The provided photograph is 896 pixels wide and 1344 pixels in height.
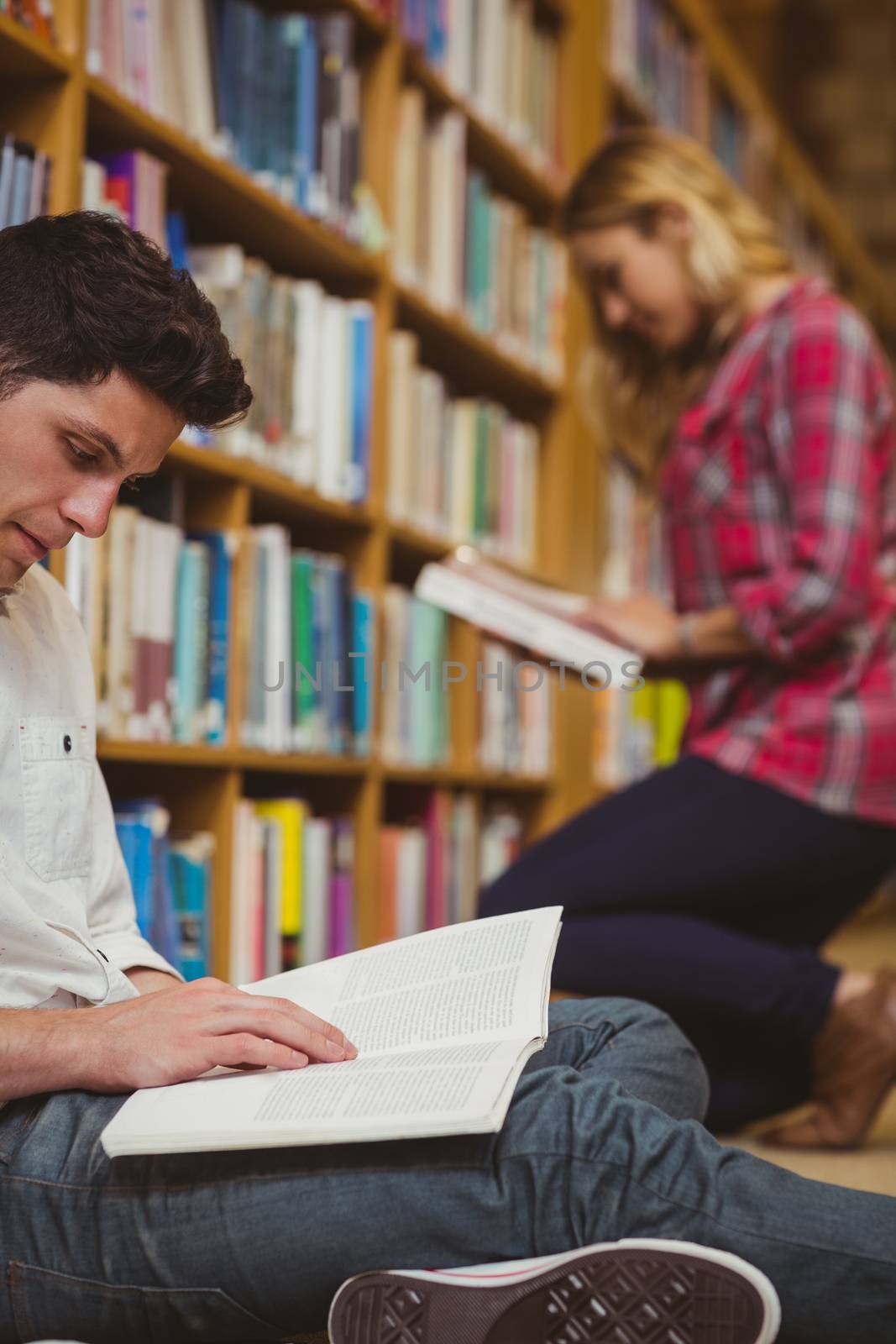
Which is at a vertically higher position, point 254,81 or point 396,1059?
point 254,81

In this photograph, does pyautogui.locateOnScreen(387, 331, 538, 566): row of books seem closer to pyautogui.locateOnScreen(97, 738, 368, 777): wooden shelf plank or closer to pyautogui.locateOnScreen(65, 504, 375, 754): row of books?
pyautogui.locateOnScreen(65, 504, 375, 754): row of books

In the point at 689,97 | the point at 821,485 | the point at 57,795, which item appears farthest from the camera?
the point at 689,97

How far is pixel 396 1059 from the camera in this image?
920 millimetres

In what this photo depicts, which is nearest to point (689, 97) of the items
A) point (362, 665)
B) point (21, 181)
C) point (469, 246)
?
point (469, 246)

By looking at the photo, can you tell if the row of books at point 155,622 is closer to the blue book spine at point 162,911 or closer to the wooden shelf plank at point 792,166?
the blue book spine at point 162,911

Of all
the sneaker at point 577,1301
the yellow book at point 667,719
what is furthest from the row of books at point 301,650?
the yellow book at point 667,719

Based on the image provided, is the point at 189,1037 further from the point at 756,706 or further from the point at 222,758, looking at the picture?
the point at 756,706

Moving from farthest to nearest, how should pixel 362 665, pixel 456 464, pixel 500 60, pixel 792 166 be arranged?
pixel 792 166, pixel 500 60, pixel 456 464, pixel 362 665

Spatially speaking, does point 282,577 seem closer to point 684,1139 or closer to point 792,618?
point 792,618

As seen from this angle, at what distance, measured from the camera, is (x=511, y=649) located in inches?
77.3

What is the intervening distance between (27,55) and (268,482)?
626 mm

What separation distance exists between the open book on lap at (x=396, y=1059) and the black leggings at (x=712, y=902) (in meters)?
0.73

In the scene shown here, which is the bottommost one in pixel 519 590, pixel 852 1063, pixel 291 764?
pixel 852 1063

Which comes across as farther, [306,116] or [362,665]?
[362,665]
